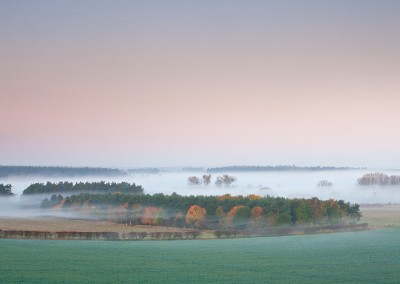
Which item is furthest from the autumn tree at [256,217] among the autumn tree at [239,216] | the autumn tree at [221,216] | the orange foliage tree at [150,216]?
the orange foliage tree at [150,216]

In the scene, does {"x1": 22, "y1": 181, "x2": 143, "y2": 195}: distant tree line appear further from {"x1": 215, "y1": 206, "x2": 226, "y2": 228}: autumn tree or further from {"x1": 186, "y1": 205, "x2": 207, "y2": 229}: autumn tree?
{"x1": 215, "y1": 206, "x2": 226, "y2": 228}: autumn tree

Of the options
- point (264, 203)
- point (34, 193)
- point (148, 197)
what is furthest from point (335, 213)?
point (34, 193)

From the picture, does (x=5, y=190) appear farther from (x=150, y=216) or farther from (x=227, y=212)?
(x=227, y=212)

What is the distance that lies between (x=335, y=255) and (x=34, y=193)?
105058mm

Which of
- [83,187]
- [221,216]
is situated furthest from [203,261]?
[83,187]

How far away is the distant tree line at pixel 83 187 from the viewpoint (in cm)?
13988

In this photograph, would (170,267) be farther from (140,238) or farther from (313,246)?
(140,238)

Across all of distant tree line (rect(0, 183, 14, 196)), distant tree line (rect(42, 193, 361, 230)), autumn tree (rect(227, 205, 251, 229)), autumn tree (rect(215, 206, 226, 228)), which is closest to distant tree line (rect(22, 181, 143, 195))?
distant tree line (rect(0, 183, 14, 196))

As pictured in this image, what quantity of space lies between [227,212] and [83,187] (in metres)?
53.5

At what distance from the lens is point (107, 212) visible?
112m

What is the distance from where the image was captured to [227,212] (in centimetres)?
9931

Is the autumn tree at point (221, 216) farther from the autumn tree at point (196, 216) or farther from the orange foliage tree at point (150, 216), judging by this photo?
the orange foliage tree at point (150, 216)

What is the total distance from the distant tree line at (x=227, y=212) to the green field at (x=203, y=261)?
89.7ft

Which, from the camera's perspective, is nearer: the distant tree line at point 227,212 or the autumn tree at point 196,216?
the distant tree line at point 227,212
